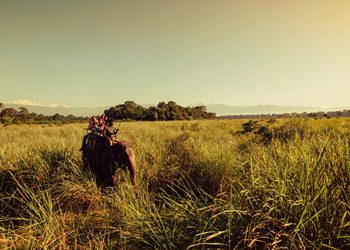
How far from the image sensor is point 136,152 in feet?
23.1

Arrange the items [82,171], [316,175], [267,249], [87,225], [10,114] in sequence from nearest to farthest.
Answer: [267,249]
[316,175]
[87,225]
[82,171]
[10,114]

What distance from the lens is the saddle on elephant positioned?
5027 millimetres

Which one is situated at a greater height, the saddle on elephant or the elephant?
the saddle on elephant

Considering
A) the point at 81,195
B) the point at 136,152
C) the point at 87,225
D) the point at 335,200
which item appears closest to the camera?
the point at 335,200

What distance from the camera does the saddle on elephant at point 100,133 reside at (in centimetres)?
503

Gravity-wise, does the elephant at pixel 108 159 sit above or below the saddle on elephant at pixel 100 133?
below

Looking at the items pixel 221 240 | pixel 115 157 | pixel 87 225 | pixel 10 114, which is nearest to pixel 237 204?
pixel 221 240

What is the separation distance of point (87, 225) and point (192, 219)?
1.56 meters

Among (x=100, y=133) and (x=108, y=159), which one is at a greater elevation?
(x=100, y=133)

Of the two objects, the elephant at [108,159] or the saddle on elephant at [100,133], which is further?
the saddle on elephant at [100,133]

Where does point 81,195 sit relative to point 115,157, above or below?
below

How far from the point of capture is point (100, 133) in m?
5.10

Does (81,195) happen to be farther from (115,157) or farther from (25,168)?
(25,168)

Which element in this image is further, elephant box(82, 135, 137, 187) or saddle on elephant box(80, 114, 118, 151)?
saddle on elephant box(80, 114, 118, 151)
